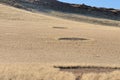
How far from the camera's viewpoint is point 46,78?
17.4 metres

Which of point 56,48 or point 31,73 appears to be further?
point 56,48

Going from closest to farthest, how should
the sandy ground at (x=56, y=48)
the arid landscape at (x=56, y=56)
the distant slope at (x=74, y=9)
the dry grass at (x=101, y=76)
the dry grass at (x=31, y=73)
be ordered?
1. the dry grass at (x=31, y=73)
2. the dry grass at (x=101, y=76)
3. the arid landscape at (x=56, y=56)
4. the sandy ground at (x=56, y=48)
5. the distant slope at (x=74, y=9)

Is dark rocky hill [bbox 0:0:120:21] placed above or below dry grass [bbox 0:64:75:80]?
below

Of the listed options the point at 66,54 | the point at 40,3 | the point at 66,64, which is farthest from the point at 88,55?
the point at 40,3

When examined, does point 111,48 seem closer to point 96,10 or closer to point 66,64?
point 66,64

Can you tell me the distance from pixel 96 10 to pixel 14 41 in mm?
65678

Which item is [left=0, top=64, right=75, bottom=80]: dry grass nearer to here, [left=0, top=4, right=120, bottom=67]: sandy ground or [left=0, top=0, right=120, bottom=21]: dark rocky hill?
[left=0, top=4, right=120, bottom=67]: sandy ground

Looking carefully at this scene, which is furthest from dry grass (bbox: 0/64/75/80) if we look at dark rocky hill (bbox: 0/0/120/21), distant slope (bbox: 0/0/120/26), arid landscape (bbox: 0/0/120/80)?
dark rocky hill (bbox: 0/0/120/21)

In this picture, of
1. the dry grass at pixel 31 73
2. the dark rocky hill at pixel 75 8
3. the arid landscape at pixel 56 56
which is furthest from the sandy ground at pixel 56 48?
the dark rocky hill at pixel 75 8

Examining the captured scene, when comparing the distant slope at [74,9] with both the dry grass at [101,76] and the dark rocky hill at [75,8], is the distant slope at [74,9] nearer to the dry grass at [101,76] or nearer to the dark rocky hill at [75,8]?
the dark rocky hill at [75,8]

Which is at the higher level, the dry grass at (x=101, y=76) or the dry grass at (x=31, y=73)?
the dry grass at (x=31, y=73)

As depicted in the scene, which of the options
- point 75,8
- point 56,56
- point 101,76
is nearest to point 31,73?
point 101,76

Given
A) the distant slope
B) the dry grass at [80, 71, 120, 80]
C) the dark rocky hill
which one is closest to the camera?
the dry grass at [80, 71, 120, 80]

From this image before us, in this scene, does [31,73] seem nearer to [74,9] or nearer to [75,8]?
[74,9]
